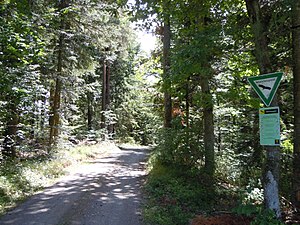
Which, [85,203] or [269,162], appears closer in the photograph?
[269,162]

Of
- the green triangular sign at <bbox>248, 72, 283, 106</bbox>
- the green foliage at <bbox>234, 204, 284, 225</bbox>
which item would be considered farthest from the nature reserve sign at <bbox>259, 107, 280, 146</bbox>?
the green foliage at <bbox>234, 204, 284, 225</bbox>

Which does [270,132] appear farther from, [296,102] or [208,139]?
[208,139]

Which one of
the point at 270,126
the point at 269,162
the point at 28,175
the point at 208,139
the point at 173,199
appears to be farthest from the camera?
the point at 208,139

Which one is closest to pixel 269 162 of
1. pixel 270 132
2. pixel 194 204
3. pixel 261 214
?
Result: pixel 270 132

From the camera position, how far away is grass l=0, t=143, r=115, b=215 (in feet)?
22.1

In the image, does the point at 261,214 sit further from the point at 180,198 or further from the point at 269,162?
the point at 180,198

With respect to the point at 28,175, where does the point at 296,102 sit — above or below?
above

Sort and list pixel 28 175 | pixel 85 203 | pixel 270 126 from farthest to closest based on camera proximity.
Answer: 1. pixel 28 175
2. pixel 85 203
3. pixel 270 126

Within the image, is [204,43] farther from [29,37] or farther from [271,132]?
[29,37]

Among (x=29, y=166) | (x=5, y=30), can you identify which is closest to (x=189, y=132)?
(x=29, y=166)

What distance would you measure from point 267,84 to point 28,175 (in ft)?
24.6

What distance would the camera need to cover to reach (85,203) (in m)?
6.55

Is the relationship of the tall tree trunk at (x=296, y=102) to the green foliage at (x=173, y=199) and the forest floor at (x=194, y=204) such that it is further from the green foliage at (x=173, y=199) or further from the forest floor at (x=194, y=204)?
the green foliage at (x=173, y=199)

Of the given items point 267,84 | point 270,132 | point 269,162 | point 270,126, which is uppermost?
point 267,84
